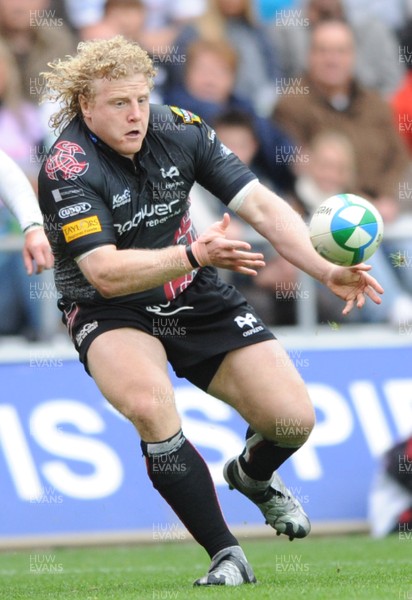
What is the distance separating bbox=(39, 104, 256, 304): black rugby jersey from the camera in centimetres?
577

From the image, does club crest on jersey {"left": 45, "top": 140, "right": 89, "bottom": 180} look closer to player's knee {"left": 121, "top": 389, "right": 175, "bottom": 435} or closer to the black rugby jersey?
the black rugby jersey

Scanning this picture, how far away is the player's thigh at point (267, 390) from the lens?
605cm

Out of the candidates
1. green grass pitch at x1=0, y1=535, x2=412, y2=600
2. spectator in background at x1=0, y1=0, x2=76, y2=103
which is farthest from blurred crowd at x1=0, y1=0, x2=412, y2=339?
green grass pitch at x1=0, y1=535, x2=412, y2=600

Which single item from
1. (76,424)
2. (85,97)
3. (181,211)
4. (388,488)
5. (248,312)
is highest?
(85,97)

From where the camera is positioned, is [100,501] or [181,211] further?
[100,501]

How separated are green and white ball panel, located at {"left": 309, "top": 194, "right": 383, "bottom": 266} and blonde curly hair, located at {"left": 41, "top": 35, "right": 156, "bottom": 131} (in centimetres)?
110

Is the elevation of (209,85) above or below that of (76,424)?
above

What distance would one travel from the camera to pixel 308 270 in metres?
6.19

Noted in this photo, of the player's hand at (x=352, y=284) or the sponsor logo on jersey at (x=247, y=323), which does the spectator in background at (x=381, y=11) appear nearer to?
the sponsor logo on jersey at (x=247, y=323)

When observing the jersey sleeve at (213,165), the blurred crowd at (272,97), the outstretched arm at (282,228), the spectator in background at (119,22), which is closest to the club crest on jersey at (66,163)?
the jersey sleeve at (213,165)

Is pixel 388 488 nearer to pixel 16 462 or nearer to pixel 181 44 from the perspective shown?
pixel 16 462

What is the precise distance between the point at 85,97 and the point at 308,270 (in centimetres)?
141

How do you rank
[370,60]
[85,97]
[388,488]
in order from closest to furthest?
1. [85,97]
2. [388,488]
3. [370,60]

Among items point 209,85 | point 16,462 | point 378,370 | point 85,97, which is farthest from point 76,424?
point 85,97
